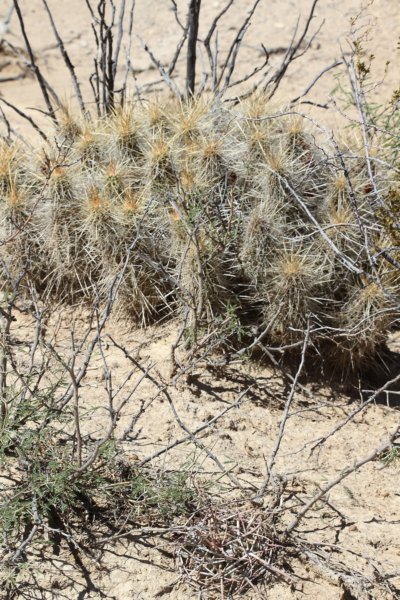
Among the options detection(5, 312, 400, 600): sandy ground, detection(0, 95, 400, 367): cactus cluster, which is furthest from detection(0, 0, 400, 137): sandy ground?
detection(5, 312, 400, 600): sandy ground

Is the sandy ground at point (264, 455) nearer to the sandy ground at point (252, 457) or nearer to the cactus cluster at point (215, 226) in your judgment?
the sandy ground at point (252, 457)

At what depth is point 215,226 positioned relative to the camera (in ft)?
14.7

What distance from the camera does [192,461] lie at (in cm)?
373

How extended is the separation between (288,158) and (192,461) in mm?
1666

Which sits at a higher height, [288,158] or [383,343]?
[288,158]

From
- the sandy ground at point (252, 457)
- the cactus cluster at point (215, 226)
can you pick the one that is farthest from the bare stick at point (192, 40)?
the sandy ground at point (252, 457)

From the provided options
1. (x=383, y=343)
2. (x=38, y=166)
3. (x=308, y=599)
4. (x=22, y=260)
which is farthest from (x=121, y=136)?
(x=308, y=599)

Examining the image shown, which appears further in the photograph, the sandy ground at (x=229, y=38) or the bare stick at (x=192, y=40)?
the sandy ground at (x=229, y=38)

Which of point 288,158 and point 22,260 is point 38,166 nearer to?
point 22,260

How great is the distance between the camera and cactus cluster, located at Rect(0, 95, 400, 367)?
4387mm

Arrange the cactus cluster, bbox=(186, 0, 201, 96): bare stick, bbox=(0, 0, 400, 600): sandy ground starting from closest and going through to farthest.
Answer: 1. bbox=(0, 0, 400, 600): sandy ground
2. the cactus cluster
3. bbox=(186, 0, 201, 96): bare stick

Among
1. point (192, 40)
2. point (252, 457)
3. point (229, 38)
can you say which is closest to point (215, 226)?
point (252, 457)

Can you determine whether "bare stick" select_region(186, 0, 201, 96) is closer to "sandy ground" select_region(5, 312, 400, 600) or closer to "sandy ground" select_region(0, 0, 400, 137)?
"sandy ground" select_region(0, 0, 400, 137)

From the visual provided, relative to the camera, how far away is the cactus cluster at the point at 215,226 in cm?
439
